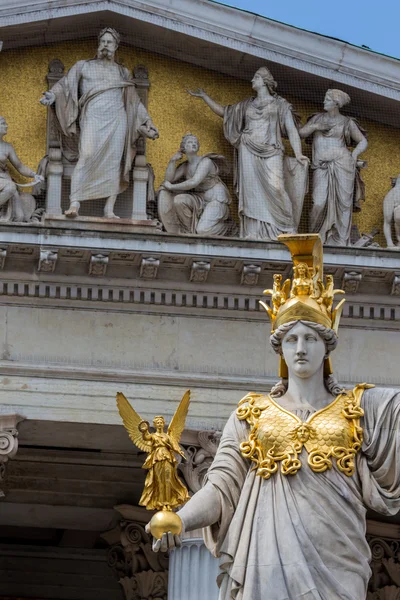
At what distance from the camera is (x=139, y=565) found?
26.0 metres

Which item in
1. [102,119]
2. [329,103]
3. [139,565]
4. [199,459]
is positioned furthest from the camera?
[139,565]

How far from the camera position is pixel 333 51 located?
24.3 metres

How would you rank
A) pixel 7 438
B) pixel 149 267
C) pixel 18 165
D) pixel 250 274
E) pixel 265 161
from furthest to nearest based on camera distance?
pixel 265 161
pixel 18 165
pixel 250 274
pixel 149 267
pixel 7 438

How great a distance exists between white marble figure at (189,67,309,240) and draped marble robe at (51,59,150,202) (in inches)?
32.9

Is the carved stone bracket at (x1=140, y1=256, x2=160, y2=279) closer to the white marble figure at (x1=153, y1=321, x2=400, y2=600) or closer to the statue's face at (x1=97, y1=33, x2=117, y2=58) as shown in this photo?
the statue's face at (x1=97, y1=33, x2=117, y2=58)

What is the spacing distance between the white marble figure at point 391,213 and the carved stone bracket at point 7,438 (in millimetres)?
4349

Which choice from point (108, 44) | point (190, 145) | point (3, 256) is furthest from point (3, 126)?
→ point (190, 145)

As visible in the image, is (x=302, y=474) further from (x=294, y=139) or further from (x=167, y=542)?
(x=294, y=139)

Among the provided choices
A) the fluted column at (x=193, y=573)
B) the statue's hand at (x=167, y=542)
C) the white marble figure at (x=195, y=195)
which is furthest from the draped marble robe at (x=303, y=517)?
the white marble figure at (x=195, y=195)

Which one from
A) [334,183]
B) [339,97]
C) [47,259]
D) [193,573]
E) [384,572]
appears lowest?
[193,573]

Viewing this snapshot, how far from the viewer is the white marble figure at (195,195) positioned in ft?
78.5

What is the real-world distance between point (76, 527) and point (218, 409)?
515 cm

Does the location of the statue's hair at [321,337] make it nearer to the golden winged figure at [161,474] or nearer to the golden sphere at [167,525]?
the golden winged figure at [161,474]

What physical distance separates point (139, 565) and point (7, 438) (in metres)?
3.76
